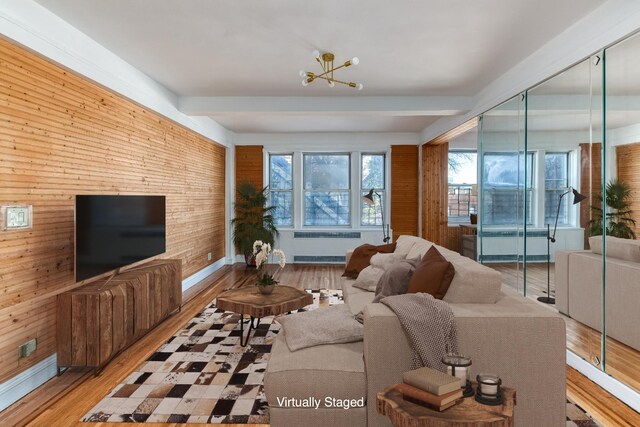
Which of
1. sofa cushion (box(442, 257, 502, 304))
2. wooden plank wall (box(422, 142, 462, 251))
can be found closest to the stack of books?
sofa cushion (box(442, 257, 502, 304))

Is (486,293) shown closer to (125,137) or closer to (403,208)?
(125,137)

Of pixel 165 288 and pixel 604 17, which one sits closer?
pixel 604 17

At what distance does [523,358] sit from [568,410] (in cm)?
76

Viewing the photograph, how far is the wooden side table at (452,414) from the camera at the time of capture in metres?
1.50

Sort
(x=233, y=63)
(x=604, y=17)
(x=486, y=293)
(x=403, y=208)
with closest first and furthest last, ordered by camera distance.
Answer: (x=486, y=293)
(x=604, y=17)
(x=233, y=63)
(x=403, y=208)

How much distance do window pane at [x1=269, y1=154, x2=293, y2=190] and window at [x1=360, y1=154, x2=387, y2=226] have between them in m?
1.55

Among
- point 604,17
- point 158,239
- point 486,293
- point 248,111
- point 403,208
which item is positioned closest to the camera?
point 486,293

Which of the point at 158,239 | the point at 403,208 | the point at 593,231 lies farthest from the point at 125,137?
the point at 403,208

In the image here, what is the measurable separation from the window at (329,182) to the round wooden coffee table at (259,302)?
4.83 m

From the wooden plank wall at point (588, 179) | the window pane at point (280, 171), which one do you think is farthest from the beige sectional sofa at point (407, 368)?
the window pane at point (280, 171)

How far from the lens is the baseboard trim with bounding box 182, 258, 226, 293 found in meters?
6.04

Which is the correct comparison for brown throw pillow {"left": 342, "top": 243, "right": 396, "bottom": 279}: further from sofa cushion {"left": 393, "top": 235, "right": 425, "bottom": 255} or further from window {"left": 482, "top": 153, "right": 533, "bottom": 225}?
window {"left": 482, "top": 153, "right": 533, "bottom": 225}

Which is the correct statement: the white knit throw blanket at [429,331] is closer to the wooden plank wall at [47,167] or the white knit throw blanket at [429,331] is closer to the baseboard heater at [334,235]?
the wooden plank wall at [47,167]

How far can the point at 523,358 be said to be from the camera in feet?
6.99
